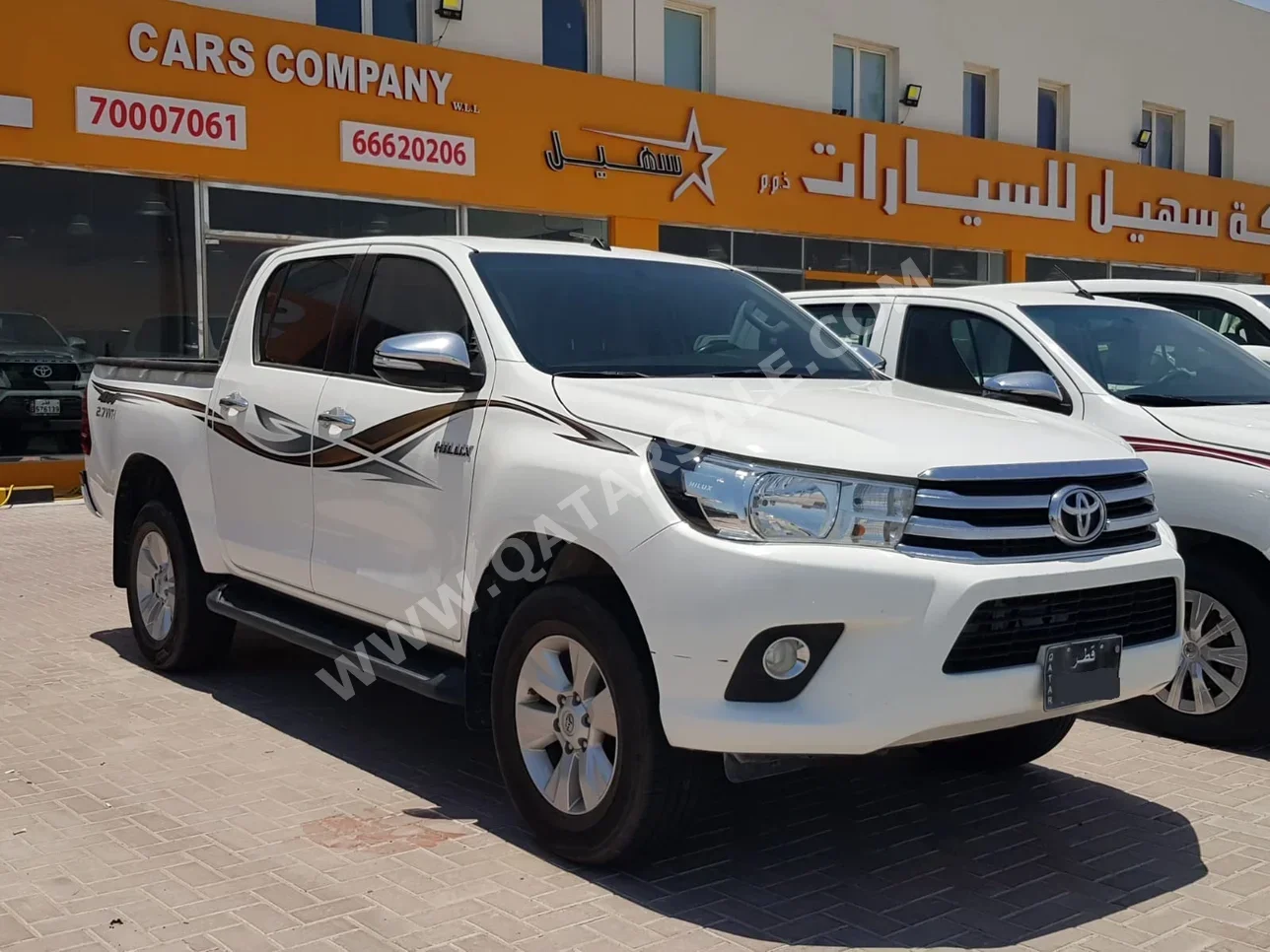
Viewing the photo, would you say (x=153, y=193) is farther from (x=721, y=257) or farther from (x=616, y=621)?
(x=616, y=621)

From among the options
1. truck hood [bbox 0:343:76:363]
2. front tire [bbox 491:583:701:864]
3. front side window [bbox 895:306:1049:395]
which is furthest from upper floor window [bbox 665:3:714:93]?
front tire [bbox 491:583:701:864]

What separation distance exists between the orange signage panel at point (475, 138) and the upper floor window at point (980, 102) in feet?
2.05

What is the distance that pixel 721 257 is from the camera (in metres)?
19.7

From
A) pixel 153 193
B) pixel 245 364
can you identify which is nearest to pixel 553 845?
pixel 245 364

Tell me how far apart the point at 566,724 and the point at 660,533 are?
73 cm

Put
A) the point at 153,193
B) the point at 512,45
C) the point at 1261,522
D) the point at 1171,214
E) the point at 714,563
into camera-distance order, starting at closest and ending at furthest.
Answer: the point at 714,563 → the point at 1261,522 → the point at 153,193 → the point at 512,45 → the point at 1171,214

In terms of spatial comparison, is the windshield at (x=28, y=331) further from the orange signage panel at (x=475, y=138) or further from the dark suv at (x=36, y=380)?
the orange signage panel at (x=475, y=138)

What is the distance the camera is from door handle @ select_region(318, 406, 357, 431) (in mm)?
5148

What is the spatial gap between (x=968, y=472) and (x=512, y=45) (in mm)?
14576

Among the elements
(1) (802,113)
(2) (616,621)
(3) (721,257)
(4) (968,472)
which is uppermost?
(1) (802,113)

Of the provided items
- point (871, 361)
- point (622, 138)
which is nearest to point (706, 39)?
point (622, 138)

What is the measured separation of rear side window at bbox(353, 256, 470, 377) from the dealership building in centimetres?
954

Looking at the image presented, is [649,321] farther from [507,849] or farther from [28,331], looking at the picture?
[28,331]

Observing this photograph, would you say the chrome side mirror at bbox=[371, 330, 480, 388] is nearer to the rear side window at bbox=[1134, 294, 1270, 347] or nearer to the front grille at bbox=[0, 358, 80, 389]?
the rear side window at bbox=[1134, 294, 1270, 347]
